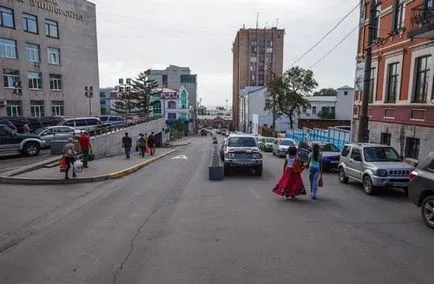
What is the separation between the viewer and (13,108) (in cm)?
4003

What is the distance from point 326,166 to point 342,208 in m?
8.81

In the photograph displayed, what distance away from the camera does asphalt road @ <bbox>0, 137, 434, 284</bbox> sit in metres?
5.23

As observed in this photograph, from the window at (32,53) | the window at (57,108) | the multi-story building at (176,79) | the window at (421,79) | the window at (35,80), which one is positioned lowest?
the window at (57,108)

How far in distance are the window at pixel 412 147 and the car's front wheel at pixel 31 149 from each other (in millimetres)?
20576

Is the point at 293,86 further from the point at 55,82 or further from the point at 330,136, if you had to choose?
the point at 55,82

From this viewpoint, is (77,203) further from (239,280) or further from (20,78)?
(20,78)

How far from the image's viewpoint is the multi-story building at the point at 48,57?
129 ft

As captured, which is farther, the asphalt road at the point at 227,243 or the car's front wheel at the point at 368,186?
the car's front wheel at the point at 368,186

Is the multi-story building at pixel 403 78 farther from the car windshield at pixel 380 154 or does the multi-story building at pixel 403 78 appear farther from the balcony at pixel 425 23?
the car windshield at pixel 380 154

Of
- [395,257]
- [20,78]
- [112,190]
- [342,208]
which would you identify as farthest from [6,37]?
[395,257]

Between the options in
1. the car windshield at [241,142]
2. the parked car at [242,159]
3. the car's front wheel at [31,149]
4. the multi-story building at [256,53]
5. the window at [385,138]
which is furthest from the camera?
the multi-story building at [256,53]

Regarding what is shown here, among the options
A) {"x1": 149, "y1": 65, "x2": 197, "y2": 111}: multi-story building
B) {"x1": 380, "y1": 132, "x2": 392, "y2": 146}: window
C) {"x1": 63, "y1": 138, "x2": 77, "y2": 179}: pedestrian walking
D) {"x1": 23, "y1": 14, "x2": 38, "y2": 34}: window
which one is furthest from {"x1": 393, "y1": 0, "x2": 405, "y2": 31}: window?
{"x1": 149, "y1": 65, "x2": 197, "y2": 111}: multi-story building

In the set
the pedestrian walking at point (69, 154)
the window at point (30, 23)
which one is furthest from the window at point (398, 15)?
the window at point (30, 23)

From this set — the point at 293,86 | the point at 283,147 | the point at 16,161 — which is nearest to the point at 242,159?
the point at 283,147
